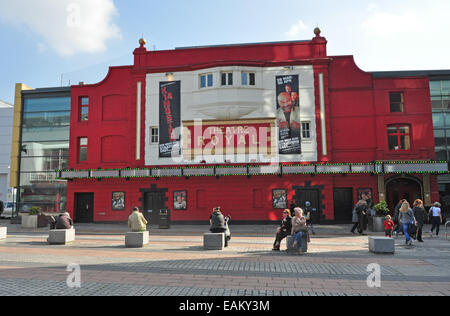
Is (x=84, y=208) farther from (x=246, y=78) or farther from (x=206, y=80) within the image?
(x=246, y=78)

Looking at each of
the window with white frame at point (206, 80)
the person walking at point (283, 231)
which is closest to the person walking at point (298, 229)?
the person walking at point (283, 231)

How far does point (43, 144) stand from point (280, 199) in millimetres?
22240

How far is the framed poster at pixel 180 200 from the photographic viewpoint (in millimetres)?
23688

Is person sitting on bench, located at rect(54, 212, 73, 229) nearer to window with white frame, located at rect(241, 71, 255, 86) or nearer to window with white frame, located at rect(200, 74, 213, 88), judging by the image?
window with white frame, located at rect(200, 74, 213, 88)

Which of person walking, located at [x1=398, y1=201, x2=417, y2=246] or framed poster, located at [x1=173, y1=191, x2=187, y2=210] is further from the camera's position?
framed poster, located at [x1=173, y1=191, x2=187, y2=210]

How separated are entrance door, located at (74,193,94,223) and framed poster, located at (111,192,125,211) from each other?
2.12 m

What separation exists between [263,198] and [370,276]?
1523 centimetres

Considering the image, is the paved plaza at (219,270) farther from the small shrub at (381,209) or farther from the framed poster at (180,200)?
the framed poster at (180,200)

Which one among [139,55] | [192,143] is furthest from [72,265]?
[139,55]

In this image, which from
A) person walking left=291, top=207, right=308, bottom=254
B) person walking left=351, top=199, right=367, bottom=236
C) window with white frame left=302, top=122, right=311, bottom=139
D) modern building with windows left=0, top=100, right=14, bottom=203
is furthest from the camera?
modern building with windows left=0, top=100, right=14, bottom=203

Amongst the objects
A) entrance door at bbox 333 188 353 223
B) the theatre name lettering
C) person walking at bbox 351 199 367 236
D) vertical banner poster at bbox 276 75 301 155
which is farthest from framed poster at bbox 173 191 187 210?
person walking at bbox 351 199 367 236

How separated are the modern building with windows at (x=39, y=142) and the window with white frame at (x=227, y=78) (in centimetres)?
1521

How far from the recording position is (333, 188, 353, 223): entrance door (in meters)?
22.8

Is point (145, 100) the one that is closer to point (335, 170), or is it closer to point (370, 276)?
point (335, 170)
